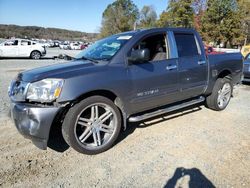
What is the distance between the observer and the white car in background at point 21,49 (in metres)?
19.0

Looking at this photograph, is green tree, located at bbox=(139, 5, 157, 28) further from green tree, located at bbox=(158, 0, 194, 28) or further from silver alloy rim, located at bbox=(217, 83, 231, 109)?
silver alloy rim, located at bbox=(217, 83, 231, 109)

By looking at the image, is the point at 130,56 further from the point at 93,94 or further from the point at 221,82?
the point at 221,82

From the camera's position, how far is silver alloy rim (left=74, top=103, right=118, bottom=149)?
11.3 ft

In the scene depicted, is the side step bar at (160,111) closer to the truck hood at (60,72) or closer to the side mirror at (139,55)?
the side mirror at (139,55)

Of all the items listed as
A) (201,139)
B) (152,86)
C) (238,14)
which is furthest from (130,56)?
(238,14)

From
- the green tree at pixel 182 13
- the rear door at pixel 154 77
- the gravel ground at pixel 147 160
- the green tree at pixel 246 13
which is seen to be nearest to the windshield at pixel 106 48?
the rear door at pixel 154 77

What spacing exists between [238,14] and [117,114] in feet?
130

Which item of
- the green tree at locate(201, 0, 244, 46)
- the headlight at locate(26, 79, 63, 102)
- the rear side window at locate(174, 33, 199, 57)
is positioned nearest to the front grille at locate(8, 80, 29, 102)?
the headlight at locate(26, 79, 63, 102)

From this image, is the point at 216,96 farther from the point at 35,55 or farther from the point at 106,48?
the point at 35,55

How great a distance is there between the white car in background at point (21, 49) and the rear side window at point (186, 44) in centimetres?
1743

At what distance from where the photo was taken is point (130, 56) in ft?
12.4

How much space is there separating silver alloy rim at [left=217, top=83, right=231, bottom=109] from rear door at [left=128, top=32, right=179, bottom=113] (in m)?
1.62

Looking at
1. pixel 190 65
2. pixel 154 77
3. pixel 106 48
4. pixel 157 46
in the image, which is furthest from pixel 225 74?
pixel 106 48

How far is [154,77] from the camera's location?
13.1 feet
